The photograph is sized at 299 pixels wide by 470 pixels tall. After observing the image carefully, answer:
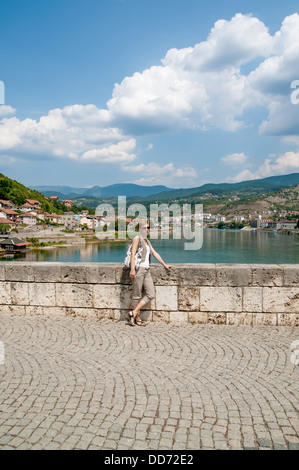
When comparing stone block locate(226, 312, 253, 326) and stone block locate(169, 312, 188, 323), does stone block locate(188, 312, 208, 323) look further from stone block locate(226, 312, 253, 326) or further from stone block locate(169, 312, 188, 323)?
stone block locate(226, 312, 253, 326)

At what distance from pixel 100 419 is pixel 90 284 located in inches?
128

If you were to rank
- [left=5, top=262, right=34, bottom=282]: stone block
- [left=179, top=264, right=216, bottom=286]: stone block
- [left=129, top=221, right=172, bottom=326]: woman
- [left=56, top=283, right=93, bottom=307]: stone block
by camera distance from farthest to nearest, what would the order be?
[left=5, top=262, right=34, bottom=282]: stone block
[left=56, top=283, right=93, bottom=307]: stone block
[left=179, top=264, right=216, bottom=286]: stone block
[left=129, top=221, right=172, bottom=326]: woman

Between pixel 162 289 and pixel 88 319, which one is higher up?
pixel 162 289

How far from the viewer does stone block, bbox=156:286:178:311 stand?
18.4ft

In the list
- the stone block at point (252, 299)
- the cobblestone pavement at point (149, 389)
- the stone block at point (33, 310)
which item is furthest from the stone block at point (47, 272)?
the stone block at point (252, 299)

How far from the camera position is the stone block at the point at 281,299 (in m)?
5.34

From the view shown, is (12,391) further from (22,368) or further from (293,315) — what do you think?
(293,315)

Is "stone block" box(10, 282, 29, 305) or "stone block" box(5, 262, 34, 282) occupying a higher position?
"stone block" box(5, 262, 34, 282)

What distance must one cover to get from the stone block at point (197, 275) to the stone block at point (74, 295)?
66.2 inches

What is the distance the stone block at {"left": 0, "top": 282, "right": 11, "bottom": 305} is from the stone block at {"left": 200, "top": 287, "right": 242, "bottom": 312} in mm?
3599

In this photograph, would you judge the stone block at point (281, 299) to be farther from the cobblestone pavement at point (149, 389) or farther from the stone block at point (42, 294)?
the stone block at point (42, 294)

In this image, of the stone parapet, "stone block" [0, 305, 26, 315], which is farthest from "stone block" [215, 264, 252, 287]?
"stone block" [0, 305, 26, 315]
